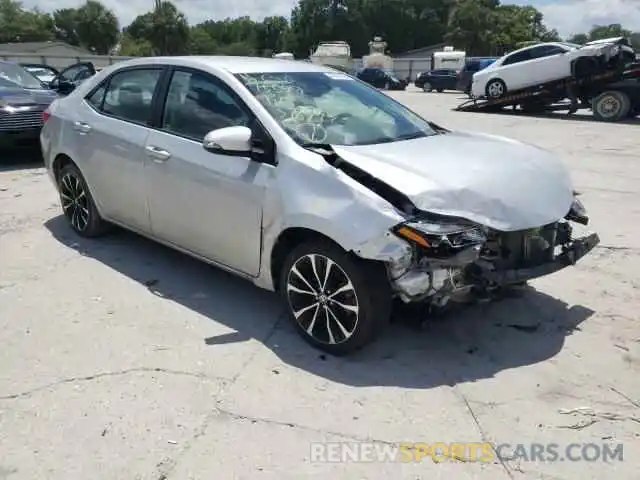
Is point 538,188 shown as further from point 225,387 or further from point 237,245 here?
point 225,387

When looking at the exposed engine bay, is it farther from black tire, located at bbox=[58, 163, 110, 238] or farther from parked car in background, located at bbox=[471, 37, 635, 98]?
parked car in background, located at bbox=[471, 37, 635, 98]

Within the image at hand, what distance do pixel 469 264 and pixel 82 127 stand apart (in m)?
3.64

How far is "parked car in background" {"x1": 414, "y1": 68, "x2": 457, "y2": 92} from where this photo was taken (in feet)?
116

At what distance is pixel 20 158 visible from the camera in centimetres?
990

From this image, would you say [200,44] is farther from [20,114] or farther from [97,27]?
[20,114]

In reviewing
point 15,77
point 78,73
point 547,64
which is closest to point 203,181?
point 15,77

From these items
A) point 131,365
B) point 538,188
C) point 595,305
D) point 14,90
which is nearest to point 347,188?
point 538,188

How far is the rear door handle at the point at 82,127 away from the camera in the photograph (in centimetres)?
500

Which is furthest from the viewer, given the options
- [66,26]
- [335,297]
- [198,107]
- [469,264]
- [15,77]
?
[66,26]

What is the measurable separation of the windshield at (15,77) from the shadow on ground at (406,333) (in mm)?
7053

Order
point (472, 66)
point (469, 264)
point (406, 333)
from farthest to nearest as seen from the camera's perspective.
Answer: point (472, 66) → point (406, 333) → point (469, 264)

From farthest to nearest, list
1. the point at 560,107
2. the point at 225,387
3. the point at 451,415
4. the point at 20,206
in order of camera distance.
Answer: the point at 560,107 < the point at 20,206 < the point at 225,387 < the point at 451,415

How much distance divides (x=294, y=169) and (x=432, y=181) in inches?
32.2

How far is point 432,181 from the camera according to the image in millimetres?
3170
